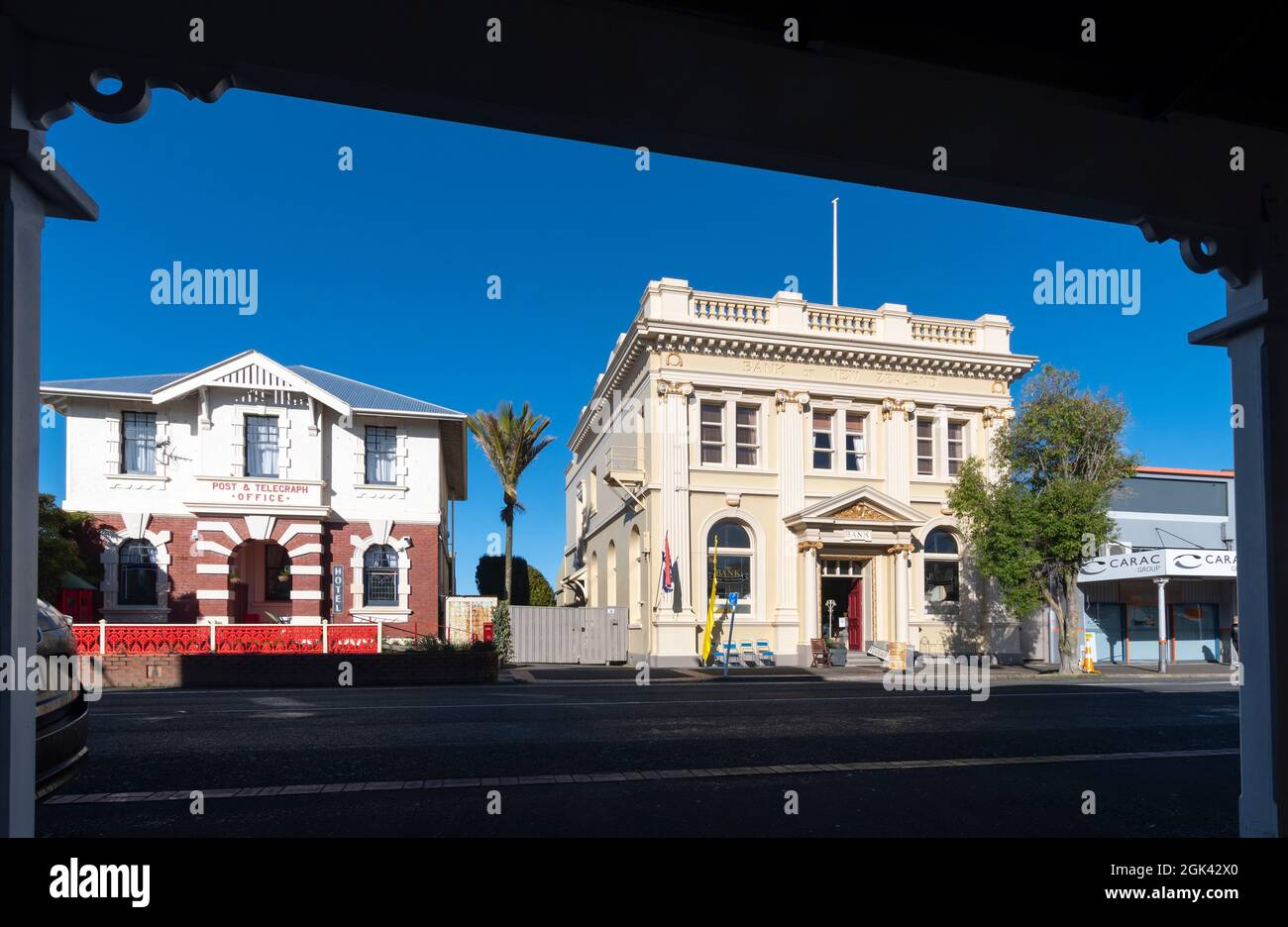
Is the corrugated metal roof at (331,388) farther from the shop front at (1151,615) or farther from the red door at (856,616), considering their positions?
the shop front at (1151,615)

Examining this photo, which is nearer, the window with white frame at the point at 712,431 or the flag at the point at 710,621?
the flag at the point at 710,621

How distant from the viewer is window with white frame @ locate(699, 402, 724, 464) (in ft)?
87.9

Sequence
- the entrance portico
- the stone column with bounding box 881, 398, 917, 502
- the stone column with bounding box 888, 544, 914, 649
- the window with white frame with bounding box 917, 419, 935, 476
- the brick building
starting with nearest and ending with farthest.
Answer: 1. the brick building
2. the entrance portico
3. the stone column with bounding box 888, 544, 914, 649
4. the stone column with bounding box 881, 398, 917, 502
5. the window with white frame with bounding box 917, 419, 935, 476

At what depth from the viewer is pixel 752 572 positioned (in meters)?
26.7

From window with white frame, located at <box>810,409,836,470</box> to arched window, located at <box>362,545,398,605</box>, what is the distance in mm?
13060

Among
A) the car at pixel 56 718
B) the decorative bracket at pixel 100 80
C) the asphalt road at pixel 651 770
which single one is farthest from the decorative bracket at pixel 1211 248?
the car at pixel 56 718

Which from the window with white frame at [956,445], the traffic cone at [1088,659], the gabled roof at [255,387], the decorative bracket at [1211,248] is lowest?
the traffic cone at [1088,659]

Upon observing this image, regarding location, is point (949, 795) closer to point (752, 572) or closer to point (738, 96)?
point (738, 96)

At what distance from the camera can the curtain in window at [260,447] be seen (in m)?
24.5

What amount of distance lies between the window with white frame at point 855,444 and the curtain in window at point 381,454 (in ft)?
45.7

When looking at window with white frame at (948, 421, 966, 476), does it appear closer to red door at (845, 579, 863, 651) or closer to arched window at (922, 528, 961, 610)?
arched window at (922, 528, 961, 610)

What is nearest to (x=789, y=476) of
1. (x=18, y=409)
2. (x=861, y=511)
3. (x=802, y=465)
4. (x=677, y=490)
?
(x=802, y=465)

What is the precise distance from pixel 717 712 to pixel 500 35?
1020 cm

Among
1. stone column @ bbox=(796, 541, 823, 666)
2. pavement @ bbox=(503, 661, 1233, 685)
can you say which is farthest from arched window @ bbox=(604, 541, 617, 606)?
stone column @ bbox=(796, 541, 823, 666)
